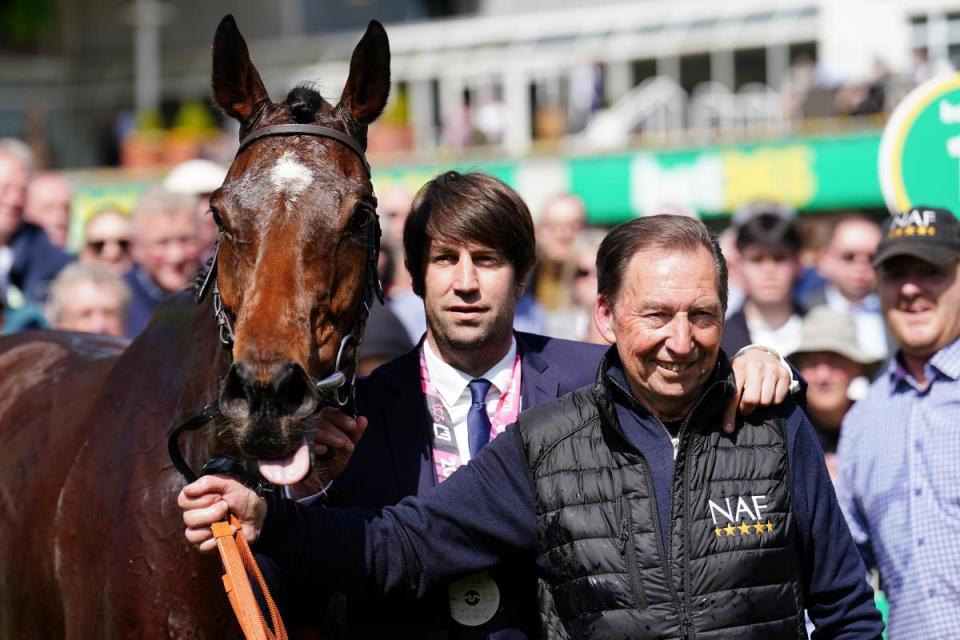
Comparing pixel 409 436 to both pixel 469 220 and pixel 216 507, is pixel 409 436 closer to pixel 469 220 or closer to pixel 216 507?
pixel 469 220

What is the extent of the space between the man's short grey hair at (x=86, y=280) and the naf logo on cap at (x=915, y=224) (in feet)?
11.8

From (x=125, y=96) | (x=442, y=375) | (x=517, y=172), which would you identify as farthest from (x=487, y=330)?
(x=125, y=96)

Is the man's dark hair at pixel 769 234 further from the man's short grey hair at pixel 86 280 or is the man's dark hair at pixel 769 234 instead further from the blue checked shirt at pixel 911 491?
the man's short grey hair at pixel 86 280

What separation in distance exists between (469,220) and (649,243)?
0.61m

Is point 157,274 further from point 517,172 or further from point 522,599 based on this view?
point 517,172

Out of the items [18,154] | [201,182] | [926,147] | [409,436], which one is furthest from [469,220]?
[18,154]

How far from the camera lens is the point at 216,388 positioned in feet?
12.3

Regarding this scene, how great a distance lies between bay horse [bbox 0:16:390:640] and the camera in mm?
3238

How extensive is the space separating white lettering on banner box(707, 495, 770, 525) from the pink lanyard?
724mm

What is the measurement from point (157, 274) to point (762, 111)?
13.4 meters

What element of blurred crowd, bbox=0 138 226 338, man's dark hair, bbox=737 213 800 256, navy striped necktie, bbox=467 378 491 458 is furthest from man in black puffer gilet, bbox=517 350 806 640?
man's dark hair, bbox=737 213 800 256

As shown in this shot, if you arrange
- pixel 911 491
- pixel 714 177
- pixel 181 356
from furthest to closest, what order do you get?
1. pixel 714 177
2. pixel 911 491
3. pixel 181 356

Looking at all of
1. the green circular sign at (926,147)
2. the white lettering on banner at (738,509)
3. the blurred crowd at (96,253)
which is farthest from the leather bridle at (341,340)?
the green circular sign at (926,147)

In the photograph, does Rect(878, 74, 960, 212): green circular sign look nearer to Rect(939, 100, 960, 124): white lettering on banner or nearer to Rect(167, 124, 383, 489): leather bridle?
Rect(939, 100, 960, 124): white lettering on banner
